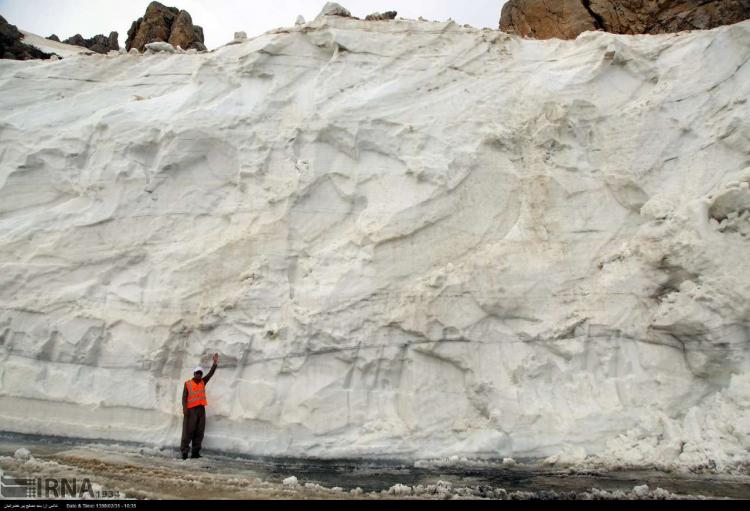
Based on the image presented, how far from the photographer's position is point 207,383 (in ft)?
26.3

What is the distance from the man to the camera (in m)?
7.42

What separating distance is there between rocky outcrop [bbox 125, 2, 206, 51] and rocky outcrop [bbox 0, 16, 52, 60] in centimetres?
266

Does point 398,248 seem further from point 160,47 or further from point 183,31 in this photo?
point 183,31

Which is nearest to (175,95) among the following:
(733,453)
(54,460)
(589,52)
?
(54,460)

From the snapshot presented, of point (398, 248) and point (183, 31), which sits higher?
point (183, 31)

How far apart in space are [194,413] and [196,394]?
0.79 feet

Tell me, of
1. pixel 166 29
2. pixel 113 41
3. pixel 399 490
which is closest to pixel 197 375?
pixel 399 490

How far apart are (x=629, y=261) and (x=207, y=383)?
242 inches

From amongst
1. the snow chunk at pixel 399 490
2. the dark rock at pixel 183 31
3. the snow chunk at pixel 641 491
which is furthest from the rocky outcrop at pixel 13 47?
the snow chunk at pixel 641 491

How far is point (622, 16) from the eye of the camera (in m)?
13.3

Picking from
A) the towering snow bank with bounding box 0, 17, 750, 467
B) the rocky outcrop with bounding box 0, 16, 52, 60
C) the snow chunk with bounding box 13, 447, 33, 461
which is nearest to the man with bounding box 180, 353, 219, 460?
the towering snow bank with bounding box 0, 17, 750, 467

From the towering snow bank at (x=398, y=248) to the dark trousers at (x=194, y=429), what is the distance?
1.01ft

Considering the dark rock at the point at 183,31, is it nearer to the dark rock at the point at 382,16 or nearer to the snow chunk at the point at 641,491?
the dark rock at the point at 382,16

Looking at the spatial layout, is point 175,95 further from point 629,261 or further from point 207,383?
point 629,261
